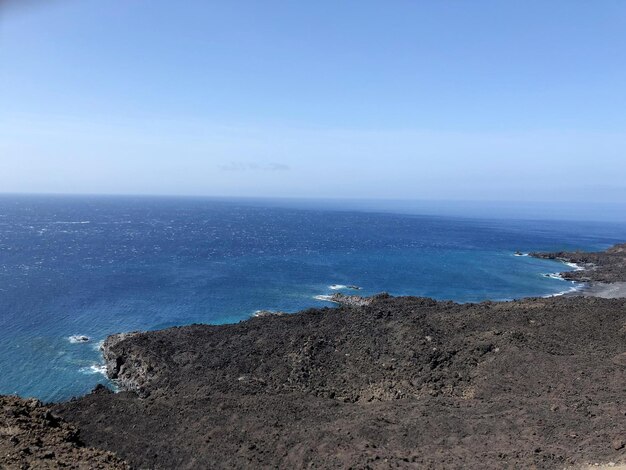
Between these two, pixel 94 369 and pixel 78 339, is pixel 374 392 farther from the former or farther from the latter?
pixel 78 339

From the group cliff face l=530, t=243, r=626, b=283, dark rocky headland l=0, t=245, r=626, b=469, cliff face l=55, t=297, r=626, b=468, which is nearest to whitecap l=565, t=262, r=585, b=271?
cliff face l=530, t=243, r=626, b=283

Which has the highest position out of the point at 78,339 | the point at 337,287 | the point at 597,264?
the point at 597,264

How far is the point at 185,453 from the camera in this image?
22.0 meters

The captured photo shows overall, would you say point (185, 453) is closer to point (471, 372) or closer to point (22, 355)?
point (471, 372)

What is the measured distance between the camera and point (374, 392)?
96.7 ft

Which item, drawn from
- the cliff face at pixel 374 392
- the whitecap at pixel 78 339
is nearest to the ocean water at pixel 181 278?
the whitecap at pixel 78 339

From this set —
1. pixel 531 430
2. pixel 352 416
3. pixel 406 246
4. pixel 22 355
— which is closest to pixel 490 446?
pixel 531 430

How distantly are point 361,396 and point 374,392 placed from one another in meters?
0.98

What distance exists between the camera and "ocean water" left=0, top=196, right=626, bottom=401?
41.1 meters

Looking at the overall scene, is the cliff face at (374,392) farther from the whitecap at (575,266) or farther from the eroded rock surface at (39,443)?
the whitecap at (575,266)

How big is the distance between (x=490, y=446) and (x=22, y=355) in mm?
39694

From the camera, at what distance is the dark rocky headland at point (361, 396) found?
19.7m

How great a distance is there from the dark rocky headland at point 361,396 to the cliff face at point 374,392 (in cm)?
10

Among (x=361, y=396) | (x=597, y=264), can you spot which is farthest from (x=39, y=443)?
(x=597, y=264)
